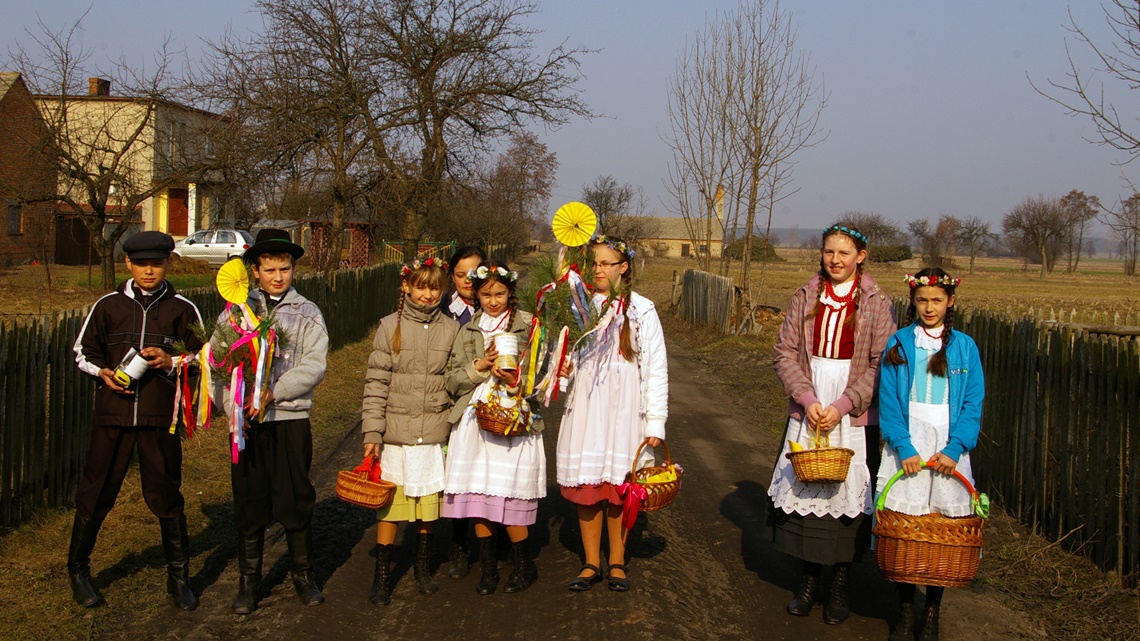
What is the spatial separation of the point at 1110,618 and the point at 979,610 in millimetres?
637

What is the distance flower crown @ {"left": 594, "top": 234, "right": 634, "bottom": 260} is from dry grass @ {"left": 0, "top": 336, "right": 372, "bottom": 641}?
2.96 m

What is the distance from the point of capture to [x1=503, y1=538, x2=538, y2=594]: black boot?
519 centimetres

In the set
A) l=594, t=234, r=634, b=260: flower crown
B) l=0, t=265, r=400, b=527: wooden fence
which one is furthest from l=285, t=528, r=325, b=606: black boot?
l=594, t=234, r=634, b=260: flower crown

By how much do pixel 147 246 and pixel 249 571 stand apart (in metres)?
1.74

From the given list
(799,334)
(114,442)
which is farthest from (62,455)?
(799,334)

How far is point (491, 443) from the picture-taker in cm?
505

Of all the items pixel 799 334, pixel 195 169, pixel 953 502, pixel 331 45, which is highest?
pixel 331 45

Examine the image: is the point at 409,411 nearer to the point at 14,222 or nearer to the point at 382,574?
the point at 382,574

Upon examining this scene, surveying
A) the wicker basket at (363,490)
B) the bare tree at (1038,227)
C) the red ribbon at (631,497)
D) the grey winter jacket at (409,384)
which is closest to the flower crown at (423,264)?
the grey winter jacket at (409,384)

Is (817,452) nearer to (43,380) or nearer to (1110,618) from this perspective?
(1110,618)

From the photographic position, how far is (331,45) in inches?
696

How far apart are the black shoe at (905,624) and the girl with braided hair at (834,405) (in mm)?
326

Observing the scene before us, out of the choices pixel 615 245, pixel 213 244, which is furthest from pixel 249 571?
pixel 213 244

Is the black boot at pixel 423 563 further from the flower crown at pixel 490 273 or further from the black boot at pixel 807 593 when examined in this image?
the black boot at pixel 807 593
